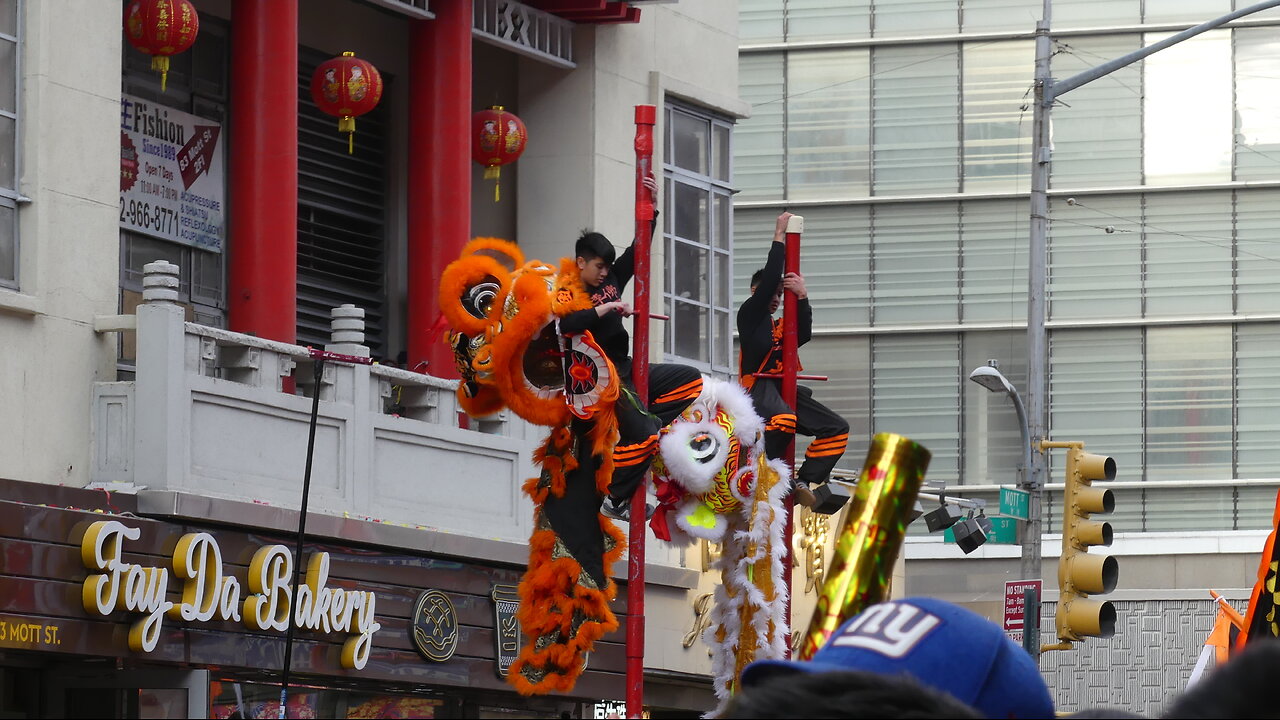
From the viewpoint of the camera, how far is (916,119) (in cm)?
3912

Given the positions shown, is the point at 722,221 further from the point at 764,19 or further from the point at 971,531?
the point at 764,19

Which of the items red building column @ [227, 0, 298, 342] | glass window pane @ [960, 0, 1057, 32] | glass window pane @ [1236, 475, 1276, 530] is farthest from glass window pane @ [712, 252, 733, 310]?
glass window pane @ [960, 0, 1057, 32]

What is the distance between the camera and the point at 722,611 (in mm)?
12617

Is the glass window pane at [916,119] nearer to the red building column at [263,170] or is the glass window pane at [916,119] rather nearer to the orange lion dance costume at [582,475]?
the red building column at [263,170]

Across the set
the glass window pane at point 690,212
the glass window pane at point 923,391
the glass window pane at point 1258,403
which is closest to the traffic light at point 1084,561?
the glass window pane at point 690,212

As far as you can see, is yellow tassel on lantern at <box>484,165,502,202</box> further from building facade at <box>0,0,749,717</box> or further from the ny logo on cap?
the ny logo on cap

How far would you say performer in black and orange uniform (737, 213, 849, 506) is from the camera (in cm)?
1261

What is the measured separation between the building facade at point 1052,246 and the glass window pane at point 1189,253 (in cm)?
4

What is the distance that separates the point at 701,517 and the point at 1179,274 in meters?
27.4

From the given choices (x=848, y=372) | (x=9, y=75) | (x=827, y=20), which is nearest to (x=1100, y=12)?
(x=827, y=20)

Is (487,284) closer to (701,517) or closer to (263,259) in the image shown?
(701,517)

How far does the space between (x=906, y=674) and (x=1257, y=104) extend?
123 ft

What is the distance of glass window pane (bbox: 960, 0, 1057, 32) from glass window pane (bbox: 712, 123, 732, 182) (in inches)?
679

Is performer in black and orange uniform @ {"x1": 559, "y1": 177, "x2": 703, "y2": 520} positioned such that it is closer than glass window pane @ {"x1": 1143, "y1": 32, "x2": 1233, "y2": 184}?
Yes
